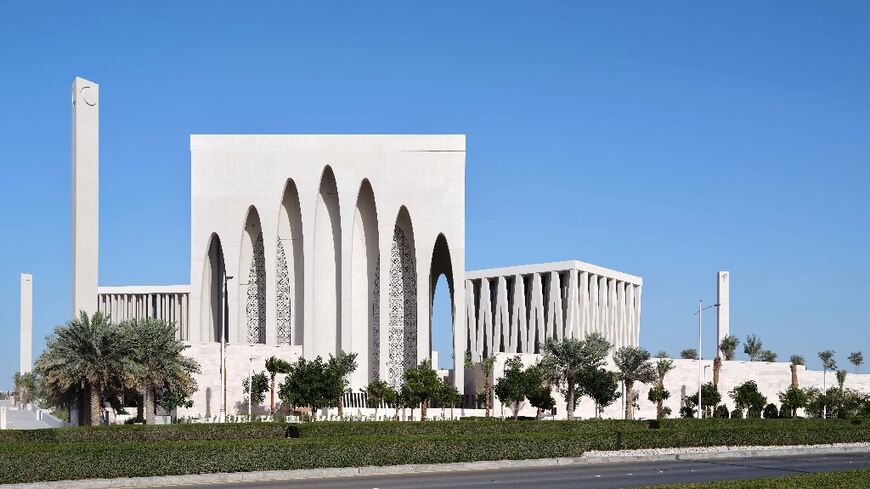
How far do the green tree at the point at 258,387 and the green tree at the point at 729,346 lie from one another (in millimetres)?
56976

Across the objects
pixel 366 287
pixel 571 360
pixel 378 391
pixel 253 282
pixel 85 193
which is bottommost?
pixel 378 391

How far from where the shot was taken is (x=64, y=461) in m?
25.0

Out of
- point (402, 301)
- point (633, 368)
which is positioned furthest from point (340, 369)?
point (633, 368)

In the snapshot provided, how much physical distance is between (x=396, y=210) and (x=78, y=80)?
2998 centimetres

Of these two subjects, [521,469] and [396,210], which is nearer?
[521,469]

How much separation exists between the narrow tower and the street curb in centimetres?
7116

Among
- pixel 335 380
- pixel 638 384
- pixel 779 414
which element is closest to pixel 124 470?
pixel 335 380

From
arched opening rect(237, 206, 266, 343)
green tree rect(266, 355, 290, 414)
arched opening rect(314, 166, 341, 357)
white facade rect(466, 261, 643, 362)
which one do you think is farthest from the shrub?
green tree rect(266, 355, 290, 414)

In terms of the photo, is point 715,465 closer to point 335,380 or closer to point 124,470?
point 124,470

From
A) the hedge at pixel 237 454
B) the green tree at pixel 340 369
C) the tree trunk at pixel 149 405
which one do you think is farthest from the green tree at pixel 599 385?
the hedge at pixel 237 454

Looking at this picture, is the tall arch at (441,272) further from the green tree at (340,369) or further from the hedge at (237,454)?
the hedge at (237,454)

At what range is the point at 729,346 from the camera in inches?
4277

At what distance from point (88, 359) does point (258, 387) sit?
72.4 ft

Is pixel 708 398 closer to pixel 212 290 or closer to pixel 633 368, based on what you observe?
pixel 633 368
